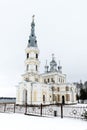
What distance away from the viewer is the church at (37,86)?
123ft

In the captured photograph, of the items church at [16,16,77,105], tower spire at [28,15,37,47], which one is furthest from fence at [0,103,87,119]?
tower spire at [28,15,37,47]

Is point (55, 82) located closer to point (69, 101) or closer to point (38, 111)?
point (69, 101)

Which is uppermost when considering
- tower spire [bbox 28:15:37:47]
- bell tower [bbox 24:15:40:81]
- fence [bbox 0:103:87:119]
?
tower spire [bbox 28:15:37:47]

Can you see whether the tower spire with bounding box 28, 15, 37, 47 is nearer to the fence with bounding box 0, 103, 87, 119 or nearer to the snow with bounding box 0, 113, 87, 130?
the fence with bounding box 0, 103, 87, 119

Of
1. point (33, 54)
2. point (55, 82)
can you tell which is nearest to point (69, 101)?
point (55, 82)

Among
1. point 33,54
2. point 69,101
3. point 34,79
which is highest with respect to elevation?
point 33,54

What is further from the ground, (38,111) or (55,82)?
(55,82)

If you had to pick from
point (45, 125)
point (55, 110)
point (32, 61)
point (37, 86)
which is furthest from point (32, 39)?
point (45, 125)

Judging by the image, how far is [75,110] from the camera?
10.9m

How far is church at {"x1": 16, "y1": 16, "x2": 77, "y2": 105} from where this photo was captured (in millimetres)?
37344

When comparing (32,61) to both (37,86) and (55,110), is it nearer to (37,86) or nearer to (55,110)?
(37,86)

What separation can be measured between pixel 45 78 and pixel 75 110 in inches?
1487

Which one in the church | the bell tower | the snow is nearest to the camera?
the snow

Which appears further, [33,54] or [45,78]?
[45,78]
